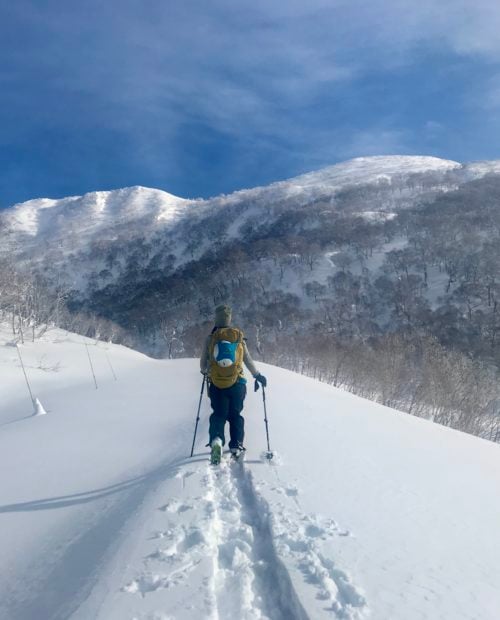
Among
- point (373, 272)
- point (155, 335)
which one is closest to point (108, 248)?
point (155, 335)

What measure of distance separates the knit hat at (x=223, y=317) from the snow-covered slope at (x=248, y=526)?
→ 66.8 inches

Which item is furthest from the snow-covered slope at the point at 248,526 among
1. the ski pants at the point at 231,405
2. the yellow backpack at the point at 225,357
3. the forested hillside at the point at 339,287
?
the forested hillside at the point at 339,287

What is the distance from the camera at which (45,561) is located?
3.74 m

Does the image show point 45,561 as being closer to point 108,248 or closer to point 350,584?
point 350,584

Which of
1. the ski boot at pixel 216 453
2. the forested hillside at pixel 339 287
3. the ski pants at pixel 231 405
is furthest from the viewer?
the forested hillside at pixel 339 287

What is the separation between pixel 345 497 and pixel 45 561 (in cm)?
279

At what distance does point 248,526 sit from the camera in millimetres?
4043

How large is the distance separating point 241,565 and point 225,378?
9.03 ft

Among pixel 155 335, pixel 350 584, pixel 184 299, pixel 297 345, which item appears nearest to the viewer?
pixel 350 584

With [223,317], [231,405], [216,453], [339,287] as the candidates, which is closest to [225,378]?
[231,405]

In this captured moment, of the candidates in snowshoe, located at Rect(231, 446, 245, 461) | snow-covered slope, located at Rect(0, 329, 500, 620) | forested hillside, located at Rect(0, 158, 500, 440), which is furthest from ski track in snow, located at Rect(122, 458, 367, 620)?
forested hillside, located at Rect(0, 158, 500, 440)

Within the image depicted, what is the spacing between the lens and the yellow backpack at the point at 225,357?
5910 millimetres

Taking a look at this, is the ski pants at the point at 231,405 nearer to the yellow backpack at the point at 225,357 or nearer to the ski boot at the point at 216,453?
the yellow backpack at the point at 225,357

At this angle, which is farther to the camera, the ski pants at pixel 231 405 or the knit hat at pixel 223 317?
the knit hat at pixel 223 317
